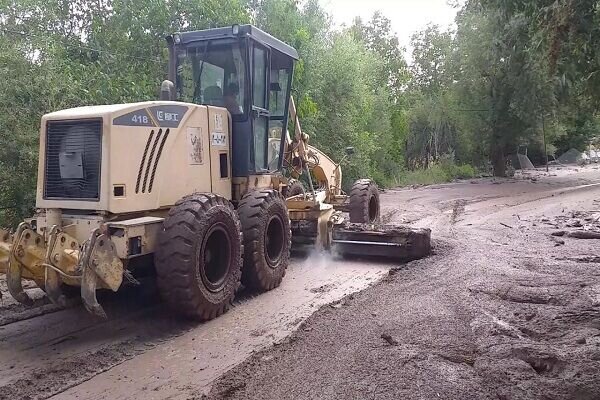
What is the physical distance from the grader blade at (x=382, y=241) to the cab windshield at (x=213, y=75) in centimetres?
302

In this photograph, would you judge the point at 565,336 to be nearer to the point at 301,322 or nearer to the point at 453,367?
the point at 453,367

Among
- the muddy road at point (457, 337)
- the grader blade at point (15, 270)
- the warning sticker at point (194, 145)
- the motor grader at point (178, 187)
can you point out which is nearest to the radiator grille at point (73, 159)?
the motor grader at point (178, 187)

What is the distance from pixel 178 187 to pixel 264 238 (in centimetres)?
133

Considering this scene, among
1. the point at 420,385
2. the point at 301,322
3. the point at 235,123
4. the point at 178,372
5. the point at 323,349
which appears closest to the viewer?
the point at 420,385

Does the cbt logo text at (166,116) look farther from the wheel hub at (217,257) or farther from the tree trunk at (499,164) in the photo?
the tree trunk at (499,164)

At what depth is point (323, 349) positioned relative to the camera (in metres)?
5.13

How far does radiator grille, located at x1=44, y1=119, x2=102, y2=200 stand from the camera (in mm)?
5805

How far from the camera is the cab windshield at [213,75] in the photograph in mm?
7660

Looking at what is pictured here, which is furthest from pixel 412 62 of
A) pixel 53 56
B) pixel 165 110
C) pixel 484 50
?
pixel 165 110

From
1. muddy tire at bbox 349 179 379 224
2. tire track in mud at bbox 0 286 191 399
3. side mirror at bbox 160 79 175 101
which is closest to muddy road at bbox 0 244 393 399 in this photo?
tire track in mud at bbox 0 286 191 399

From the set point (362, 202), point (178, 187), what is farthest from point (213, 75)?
point (362, 202)

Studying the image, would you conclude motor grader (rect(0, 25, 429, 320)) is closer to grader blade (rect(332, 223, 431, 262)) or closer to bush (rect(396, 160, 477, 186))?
grader blade (rect(332, 223, 431, 262))

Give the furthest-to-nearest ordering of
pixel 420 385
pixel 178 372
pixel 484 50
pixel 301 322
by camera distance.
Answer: pixel 484 50
pixel 301 322
pixel 178 372
pixel 420 385

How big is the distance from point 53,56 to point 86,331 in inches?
249
